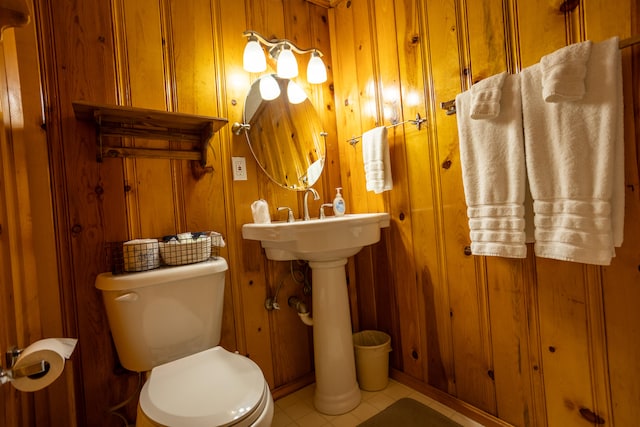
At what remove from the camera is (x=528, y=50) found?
113 centimetres

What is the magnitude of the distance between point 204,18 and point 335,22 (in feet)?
2.64

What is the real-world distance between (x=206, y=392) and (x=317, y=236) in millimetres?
649

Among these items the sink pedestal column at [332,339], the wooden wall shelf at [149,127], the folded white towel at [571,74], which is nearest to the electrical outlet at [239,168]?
the wooden wall shelf at [149,127]

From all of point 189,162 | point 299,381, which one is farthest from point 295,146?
point 299,381

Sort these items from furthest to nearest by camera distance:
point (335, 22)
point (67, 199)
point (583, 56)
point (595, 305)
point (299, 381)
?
point (335, 22) < point (299, 381) < point (67, 199) < point (595, 305) < point (583, 56)

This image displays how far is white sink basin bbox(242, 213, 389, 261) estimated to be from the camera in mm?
1288

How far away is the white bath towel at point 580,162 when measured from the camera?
2.93 feet

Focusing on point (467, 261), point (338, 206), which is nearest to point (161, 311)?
point (338, 206)

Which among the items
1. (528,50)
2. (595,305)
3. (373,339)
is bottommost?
(373,339)

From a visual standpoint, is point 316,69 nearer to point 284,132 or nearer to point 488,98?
point 284,132

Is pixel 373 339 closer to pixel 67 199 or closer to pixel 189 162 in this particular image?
pixel 189 162

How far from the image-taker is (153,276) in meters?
1.13

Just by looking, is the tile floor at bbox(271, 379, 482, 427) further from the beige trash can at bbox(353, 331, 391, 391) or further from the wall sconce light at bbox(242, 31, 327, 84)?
the wall sconce light at bbox(242, 31, 327, 84)

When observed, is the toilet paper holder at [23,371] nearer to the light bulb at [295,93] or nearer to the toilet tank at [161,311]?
the toilet tank at [161,311]
